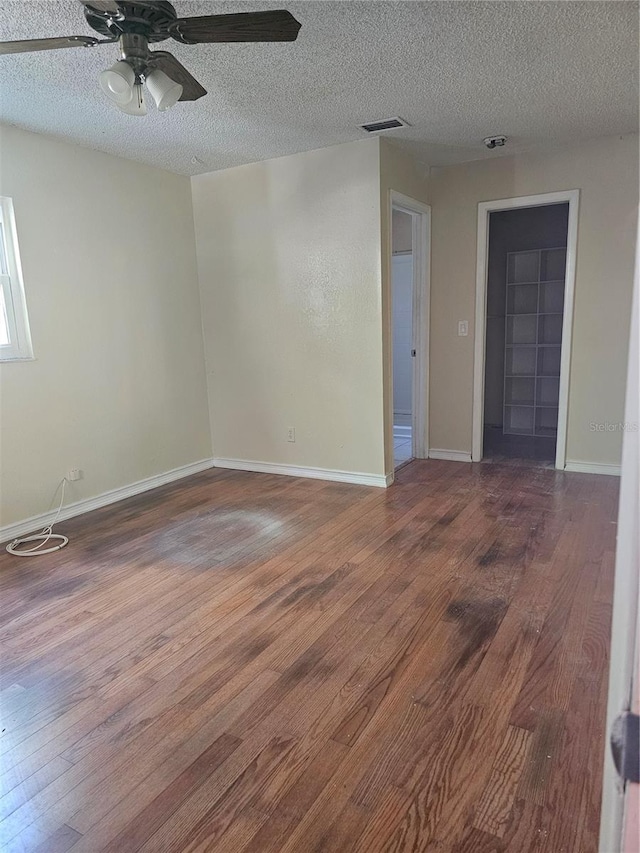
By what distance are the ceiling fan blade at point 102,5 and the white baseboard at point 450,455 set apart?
13.0ft

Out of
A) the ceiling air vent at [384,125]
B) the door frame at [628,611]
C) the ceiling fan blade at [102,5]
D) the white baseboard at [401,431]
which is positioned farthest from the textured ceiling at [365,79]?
the white baseboard at [401,431]

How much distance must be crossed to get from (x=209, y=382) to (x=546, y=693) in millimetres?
3809

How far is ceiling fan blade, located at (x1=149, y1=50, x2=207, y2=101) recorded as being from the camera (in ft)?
6.38

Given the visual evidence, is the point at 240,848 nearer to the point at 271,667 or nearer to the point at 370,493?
the point at 271,667

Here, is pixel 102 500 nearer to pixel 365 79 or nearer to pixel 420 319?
pixel 420 319

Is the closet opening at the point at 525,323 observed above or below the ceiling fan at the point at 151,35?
below

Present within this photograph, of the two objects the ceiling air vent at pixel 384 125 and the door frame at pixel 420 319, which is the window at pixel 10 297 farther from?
the door frame at pixel 420 319

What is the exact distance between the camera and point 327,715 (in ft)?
5.66

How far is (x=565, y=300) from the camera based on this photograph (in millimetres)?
4113

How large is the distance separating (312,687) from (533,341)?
204 inches

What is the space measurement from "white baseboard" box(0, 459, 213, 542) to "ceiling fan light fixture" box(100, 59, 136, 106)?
8.67 ft

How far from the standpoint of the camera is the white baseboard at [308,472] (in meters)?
4.16

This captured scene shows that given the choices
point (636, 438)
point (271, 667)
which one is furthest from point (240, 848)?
point (636, 438)

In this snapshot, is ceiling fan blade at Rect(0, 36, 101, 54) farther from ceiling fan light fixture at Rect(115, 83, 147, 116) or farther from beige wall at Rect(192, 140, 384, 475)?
beige wall at Rect(192, 140, 384, 475)
